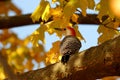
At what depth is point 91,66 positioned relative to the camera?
162 centimetres

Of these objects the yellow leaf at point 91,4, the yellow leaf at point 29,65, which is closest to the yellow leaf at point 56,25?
the yellow leaf at point 91,4

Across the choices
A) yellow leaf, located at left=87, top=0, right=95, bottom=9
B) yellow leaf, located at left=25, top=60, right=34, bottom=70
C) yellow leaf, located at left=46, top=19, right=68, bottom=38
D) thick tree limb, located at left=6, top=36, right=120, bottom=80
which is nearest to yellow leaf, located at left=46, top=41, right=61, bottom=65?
yellow leaf, located at left=46, top=19, right=68, bottom=38

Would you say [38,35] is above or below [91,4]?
below

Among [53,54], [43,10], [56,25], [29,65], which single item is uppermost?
[43,10]

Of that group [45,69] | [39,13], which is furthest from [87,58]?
[39,13]

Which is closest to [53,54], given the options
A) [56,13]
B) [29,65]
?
[56,13]

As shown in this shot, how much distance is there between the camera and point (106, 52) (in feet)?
5.10

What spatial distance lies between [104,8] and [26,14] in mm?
1664

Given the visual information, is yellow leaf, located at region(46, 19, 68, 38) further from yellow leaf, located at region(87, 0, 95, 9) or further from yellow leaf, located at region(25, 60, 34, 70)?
yellow leaf, located at region(25, 60, 34, 70)

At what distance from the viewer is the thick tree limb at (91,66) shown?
1.53m

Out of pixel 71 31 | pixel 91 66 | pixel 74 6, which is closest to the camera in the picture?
pixel 91 66

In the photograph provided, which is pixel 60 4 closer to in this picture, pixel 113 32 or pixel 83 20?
pixel 113 32

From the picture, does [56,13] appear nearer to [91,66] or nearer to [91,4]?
[91,4]

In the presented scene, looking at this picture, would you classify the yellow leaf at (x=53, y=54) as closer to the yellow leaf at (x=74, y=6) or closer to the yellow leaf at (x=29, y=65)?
the yellow leaf at (x=74, y=6)
